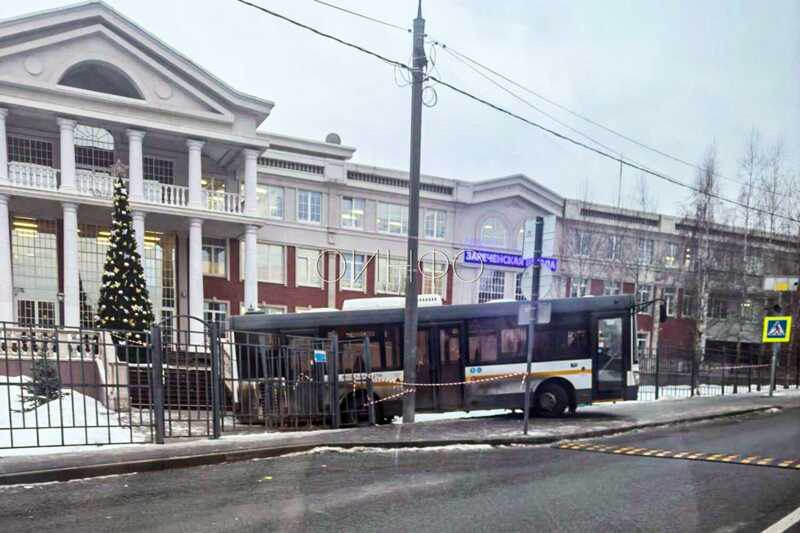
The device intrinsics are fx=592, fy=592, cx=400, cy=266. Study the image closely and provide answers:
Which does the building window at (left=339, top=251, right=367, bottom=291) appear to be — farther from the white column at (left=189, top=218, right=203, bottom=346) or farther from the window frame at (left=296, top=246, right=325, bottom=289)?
the white column at (left=189, top=218, right=203, bottom=346)

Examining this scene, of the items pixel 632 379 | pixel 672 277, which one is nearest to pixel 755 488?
pixel 632 379

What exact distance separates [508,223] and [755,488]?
3348 centimetres

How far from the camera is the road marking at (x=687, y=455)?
8859 mm

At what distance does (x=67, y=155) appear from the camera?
25.5 meters

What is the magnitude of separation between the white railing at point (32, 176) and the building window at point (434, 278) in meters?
20.1

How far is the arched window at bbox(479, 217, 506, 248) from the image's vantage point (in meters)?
39.1

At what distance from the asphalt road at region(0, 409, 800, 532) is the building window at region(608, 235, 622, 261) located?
32.0m

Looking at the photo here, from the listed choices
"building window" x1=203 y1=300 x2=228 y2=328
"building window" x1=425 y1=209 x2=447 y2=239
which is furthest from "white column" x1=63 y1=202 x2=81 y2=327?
"building window" x1=425 y1=209 x2=447 y2=239

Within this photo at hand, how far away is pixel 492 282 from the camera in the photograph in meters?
40.0

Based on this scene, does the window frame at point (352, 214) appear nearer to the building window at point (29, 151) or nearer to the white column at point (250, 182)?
the white column at point (250, 182)

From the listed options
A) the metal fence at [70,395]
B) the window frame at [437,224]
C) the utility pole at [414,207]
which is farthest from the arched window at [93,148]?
the utility pole at [414,207]

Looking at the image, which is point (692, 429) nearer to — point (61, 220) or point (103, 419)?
point (103, 419)

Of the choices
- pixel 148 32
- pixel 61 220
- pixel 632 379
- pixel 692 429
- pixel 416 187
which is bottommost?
pixel 692 429

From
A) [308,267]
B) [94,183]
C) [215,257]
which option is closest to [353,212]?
[308,267]
